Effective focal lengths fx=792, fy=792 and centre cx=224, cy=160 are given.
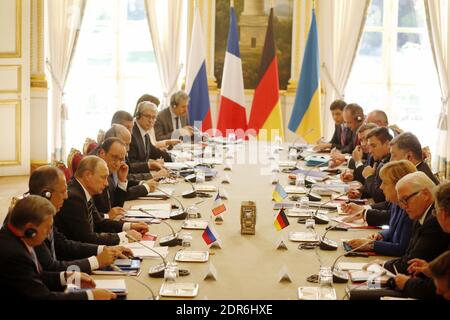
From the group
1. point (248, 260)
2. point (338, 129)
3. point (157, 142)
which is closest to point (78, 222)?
point (248, 260)

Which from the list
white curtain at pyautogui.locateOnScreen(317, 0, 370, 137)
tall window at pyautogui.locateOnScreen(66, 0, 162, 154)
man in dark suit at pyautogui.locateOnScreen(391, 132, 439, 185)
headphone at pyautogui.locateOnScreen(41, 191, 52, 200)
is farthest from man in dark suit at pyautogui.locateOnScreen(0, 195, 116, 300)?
white curtain at pyautogui.locateOnScreen(317, 0, 370, 137)

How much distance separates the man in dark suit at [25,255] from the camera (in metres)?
3.74

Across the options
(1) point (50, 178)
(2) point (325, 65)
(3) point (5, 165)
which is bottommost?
(3) point (5, 165)

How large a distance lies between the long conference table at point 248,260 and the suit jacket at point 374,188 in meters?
0.63

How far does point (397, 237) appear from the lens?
5102mm

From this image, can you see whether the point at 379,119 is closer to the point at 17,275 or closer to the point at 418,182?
the point at 418,182

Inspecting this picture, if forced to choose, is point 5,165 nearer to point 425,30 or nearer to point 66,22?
point 66,22

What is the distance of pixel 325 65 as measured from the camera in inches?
461

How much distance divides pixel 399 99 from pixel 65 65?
504 cm

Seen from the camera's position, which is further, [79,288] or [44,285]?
[79,288]

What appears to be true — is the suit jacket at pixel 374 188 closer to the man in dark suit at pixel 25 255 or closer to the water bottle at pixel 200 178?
the water bottle at pixel 200 178

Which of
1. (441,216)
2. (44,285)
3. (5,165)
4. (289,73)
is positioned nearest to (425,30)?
(289,73)

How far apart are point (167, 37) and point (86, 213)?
679 centimetres

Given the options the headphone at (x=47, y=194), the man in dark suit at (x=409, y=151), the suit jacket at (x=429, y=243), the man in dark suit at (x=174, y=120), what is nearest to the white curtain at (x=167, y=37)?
the man in dark suit at (x=174, y=120)
